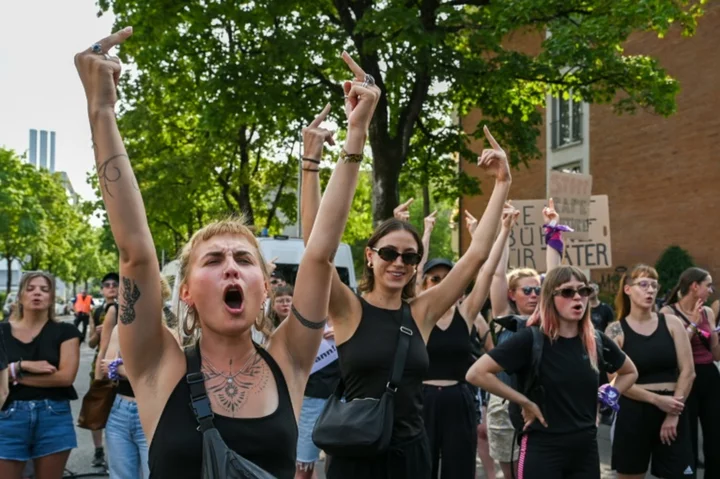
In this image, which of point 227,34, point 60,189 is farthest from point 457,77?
Answer: point 60,189

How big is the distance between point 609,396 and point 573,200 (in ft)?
20.0

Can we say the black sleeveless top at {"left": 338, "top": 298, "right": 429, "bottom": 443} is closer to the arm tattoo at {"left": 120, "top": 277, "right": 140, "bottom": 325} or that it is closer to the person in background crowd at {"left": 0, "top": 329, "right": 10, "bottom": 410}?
the arm tattoo at {"left": 120, "top": 277, "right": 140, "bottom": 325}

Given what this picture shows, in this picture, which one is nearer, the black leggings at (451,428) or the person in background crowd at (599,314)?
the black leggings at (451,428)

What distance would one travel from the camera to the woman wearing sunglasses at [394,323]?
4086mm

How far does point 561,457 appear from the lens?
4.62 metres

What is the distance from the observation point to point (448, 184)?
821 inches

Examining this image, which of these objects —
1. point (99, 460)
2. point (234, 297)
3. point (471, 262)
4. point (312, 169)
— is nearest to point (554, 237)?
point (471, 262)

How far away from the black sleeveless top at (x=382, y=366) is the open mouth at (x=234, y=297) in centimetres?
172

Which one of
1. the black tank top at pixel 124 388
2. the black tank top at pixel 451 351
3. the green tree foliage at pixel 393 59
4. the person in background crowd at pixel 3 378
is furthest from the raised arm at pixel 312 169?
the green tree foliage at pixel 393 59

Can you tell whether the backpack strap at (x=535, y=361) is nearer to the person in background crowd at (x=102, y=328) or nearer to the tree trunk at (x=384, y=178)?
the person in background crowd at (x=102, y=328)

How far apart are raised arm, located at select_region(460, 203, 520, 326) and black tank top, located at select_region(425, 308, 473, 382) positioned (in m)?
0.07

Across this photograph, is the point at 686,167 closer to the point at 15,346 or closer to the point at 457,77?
the point at 457,77

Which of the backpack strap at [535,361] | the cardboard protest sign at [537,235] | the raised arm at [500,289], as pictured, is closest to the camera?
the backpack strap at [535,361]

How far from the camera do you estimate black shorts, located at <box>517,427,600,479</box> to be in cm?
461
